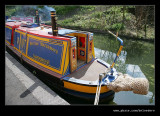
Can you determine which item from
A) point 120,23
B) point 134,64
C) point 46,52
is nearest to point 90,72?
point 46,52

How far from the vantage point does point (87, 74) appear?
5.45 meters

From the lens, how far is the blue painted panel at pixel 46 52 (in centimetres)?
520

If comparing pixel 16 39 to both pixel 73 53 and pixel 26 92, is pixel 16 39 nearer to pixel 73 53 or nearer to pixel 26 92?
pixel 73 53

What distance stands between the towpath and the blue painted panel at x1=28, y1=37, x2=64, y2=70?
100 centimetres

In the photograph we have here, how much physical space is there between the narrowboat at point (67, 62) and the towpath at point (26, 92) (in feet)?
2.93

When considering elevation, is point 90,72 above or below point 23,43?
below

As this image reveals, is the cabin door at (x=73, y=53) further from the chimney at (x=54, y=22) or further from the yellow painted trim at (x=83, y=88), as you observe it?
the chimney at (x=54, y=22)

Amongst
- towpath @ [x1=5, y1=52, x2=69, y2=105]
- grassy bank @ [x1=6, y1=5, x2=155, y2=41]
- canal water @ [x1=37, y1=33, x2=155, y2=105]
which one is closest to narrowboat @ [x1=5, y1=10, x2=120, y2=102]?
canal water @ [x1=37, y1=33, x2=155, y2=105]

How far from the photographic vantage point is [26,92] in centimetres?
408

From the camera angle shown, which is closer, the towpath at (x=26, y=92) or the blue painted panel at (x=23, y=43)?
the towpath at (x=26, y=92)

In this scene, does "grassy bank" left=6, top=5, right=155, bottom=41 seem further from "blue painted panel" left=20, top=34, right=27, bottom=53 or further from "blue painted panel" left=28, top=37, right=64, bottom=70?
"blue painted panel" left=28, top=37, right=64, bottom=70

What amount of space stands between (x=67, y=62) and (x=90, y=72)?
1.21m

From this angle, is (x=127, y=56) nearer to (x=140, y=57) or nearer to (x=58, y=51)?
(x=140, y=57)

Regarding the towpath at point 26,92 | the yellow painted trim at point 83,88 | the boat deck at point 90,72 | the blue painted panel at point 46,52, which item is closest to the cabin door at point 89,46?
the boat deck at point 90,72
